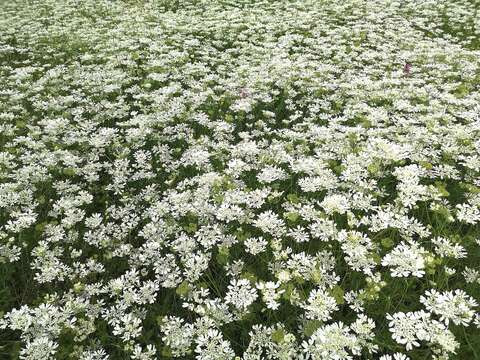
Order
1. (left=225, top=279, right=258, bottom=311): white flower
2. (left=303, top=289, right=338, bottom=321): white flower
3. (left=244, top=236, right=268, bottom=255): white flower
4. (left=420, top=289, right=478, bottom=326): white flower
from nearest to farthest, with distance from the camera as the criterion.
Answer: (left=420, top=289, right=478, bottom=326): white flower
(left=303, top=289, right=338, bottom=321): white flower
(left=225, top=279, right=258, bottom=311): white flower
(left=244, top=236, right=268, bottom=255): white flower

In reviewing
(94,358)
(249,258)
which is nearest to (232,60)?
(249,258)

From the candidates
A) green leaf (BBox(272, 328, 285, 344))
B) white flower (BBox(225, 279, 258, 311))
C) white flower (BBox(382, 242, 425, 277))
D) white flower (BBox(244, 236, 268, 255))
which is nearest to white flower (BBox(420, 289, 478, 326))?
white flower (BBox(382, 242, 425, 277))

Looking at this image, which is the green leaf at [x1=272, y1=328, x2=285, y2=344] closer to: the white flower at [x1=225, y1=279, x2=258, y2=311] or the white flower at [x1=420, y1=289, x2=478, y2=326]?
the white flower at [x1=225, y1=279, x2=258, y2=311]

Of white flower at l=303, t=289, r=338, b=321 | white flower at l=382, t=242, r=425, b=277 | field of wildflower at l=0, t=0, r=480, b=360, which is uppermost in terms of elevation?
white flower at l=382, t=242, r=425, b=277

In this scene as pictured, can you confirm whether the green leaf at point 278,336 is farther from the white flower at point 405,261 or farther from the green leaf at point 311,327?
the white flower at point 405,261

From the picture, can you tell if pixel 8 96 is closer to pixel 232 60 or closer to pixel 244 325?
pixel 232 60

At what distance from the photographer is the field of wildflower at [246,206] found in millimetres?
3461

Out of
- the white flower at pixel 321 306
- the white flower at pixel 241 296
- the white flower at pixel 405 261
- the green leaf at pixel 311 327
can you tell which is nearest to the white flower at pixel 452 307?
the white flower at pixel 405 261

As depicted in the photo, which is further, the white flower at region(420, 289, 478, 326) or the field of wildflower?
the field of wildflower

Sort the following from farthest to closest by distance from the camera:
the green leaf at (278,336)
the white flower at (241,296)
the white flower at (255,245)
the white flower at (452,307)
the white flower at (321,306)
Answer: the white flower at (255,245)
the white flower at (241,296)
the white flower at (321,306)
the white flower at (452,307)
the green leaf at (278,336)

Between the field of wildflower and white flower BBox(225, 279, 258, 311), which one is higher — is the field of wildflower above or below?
below

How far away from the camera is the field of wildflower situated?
346cm

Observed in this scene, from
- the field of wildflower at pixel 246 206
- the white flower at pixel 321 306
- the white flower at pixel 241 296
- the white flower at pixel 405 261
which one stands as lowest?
the field of wildflower at pixel 246 206

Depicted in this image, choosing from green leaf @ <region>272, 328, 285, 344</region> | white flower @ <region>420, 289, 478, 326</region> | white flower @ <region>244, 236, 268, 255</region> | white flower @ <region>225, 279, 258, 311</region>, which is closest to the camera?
green leaf @ <region>272, 328, 285, 344</region>
